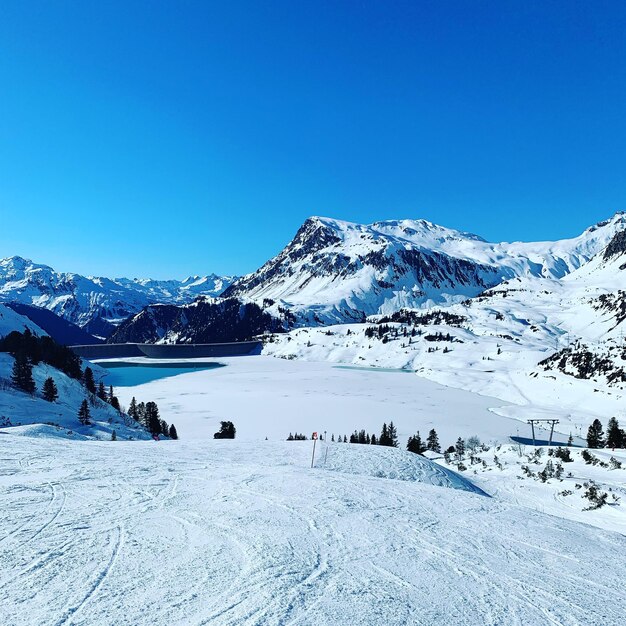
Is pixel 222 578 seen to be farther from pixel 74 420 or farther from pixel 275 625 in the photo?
pixel 74 420

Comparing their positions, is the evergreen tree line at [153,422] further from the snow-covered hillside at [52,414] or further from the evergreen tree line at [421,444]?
the evergreen tree line at [421,444]

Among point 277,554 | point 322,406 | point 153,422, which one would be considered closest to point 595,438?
point 322,406

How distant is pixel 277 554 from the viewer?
9.16 metres

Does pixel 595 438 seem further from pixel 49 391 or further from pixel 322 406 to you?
pixel 49 391

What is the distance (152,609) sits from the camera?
22.1 ft

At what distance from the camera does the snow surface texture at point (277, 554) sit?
703 centimetres

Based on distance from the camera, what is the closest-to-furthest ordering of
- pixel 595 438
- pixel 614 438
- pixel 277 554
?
pixel 277 554
pixel 614 438
pixel 595 438

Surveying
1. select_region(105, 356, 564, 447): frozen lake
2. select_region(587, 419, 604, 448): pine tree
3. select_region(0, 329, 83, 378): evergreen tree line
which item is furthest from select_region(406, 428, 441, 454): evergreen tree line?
select_region(0, 329, 83, 378): evergreen tree line

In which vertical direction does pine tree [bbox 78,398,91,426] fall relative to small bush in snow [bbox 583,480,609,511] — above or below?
below

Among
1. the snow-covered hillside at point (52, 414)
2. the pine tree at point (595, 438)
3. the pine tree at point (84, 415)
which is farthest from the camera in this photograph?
the pine tree at point (595, 438)

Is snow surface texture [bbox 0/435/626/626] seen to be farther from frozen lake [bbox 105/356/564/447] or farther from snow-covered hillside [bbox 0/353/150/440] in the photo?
frozen lake [bbox 105/356/564/447]

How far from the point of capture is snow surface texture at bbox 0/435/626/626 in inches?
277

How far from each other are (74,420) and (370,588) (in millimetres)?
44410

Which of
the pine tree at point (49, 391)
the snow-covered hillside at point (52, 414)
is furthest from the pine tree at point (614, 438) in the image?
the pine tree at point (49, 391)
